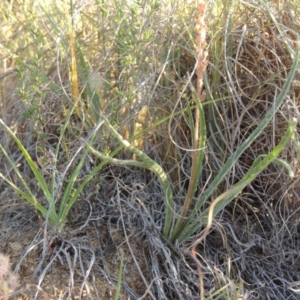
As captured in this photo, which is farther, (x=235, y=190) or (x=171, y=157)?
(x=171, y=157)


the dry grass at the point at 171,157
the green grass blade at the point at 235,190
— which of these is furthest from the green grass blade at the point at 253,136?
the dry grass at the point at 171,157

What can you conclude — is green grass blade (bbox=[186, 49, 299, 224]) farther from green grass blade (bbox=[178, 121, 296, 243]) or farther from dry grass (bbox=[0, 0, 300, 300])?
dry grass (bbox=[0, 0, 300, 300])

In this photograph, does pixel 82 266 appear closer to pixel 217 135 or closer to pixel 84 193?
pixel 84 193

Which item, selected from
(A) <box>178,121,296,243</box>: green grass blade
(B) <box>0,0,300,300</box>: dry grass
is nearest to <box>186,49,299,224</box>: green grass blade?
(A) <box>178,121,296,243</box>: green grass blade

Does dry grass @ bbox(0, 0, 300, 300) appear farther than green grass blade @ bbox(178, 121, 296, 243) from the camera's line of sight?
Yes

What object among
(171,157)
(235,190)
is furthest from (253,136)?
(171,157)

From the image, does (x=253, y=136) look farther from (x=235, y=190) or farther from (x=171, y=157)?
(x=171, y=157)

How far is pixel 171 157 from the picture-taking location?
5.15 feet

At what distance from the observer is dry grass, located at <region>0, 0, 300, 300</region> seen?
1.40m

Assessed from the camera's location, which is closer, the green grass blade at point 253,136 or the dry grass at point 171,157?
the green grass blade at point 253,136

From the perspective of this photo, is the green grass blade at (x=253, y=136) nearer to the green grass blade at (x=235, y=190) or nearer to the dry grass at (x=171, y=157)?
the green grass blade at (x=235, y=190)

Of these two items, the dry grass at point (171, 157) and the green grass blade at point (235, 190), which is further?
the dry grass at point (171, 157)

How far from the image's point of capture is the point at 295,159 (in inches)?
59.4

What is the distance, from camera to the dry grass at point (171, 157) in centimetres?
140
